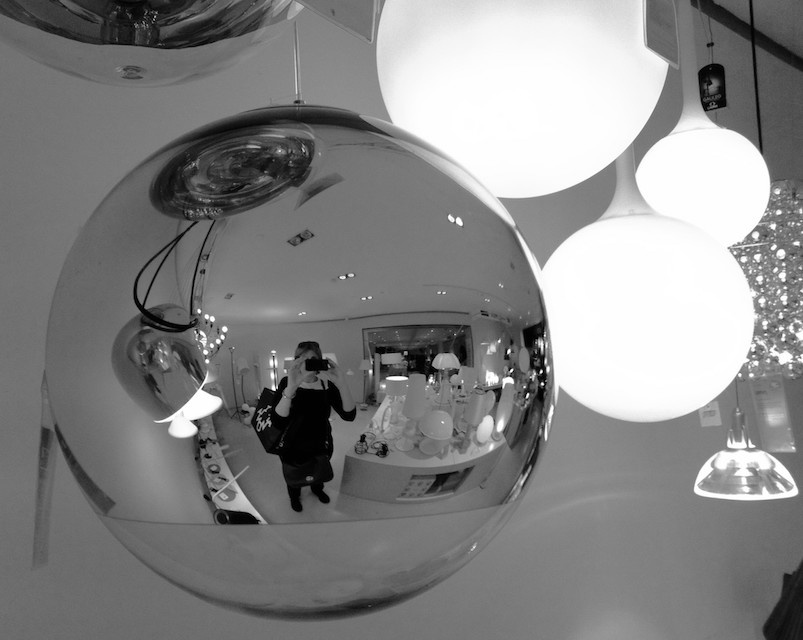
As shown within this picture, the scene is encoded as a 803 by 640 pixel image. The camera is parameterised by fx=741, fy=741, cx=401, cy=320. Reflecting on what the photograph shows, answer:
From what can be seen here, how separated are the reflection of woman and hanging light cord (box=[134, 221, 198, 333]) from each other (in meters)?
0.04

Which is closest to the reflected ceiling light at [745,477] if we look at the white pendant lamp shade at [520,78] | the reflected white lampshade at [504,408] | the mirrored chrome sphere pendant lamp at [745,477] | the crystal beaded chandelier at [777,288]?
the mirrored chrome sphere pendant lamp at [745,477]

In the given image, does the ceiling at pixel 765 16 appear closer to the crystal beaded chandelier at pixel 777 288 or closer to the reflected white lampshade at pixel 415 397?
the crystal beaded chandelier at pixel 777 288

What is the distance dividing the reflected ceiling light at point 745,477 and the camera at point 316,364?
4.26 feet

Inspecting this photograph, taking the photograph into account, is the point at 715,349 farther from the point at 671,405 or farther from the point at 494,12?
the point at 494,12

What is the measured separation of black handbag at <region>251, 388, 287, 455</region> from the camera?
0.72ft

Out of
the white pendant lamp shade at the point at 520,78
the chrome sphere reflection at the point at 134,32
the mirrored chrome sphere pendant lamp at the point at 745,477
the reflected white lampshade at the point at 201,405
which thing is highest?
the white pendant lamp shade at the point at 520,78

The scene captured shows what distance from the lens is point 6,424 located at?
76cm

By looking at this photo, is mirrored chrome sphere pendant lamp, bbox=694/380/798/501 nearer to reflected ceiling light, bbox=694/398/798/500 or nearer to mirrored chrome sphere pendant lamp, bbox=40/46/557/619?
reflected ceiling light, bbox=694/398/798/500

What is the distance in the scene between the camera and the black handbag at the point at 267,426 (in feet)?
0.72

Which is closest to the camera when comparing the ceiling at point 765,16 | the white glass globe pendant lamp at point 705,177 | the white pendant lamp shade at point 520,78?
the white pendant lamp shade at point 520,78

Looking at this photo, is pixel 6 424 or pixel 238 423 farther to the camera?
pixel 6 424

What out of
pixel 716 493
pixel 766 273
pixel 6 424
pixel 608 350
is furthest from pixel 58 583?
pixel 766 273

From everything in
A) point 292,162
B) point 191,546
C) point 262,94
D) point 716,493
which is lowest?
point 716,493

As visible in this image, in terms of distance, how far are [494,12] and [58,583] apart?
0.72 m
